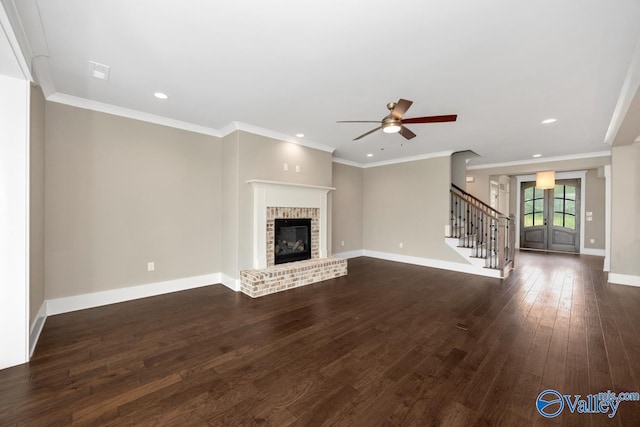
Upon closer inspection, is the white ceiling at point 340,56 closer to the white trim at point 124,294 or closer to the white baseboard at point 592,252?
the white trim at point 124,294

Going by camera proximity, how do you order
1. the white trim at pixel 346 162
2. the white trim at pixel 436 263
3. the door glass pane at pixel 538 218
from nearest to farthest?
the white trim at pixel 436 263 < the white trim at pixel 346 162 < the door glass pane at pixel 538 218

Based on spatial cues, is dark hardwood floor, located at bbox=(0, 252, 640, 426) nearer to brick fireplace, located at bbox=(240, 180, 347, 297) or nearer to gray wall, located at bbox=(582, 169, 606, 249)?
brick fireplace, located at bbox=(240, 180, 347, 297)

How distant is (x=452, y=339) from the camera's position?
2.58 metres

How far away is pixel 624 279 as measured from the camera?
14.8 ft

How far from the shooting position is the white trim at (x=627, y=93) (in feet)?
7.45

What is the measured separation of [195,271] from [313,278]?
77.0 inches

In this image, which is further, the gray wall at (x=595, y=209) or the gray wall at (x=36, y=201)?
the gray wall at (x=595, y=209)

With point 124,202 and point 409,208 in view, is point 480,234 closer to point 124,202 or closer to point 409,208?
point 409,208

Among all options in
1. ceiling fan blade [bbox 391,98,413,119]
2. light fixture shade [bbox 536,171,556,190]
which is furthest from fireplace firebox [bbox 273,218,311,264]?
light fixture shade [bbox 536,171,556,190]

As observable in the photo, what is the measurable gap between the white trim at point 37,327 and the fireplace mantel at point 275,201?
2.41 meters

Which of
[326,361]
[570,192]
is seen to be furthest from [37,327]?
[570,192]

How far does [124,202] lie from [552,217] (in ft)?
38.1

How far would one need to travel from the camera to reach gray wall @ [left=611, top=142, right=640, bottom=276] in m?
4.45

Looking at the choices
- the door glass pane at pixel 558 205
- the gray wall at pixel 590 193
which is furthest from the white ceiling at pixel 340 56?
the door glass pane at pixel 558 205
